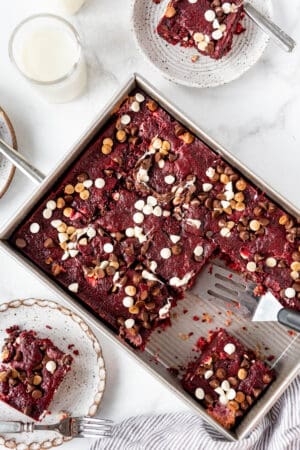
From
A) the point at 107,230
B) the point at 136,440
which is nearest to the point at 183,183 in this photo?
the point at 107,230

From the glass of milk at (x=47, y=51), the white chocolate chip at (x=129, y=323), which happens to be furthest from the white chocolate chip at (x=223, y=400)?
the glass of milk at (x=47, y=51)

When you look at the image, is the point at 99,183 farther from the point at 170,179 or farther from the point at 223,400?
the point at 223,400

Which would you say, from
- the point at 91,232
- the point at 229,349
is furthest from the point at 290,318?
the point at 91,232

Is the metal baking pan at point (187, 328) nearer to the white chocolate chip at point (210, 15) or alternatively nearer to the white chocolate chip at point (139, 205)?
the white chocolate chip at point (139, 205)

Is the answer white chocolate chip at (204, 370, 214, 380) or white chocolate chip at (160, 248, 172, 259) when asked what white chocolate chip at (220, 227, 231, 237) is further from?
white chocolate chip at (204, 370, 214, 380)

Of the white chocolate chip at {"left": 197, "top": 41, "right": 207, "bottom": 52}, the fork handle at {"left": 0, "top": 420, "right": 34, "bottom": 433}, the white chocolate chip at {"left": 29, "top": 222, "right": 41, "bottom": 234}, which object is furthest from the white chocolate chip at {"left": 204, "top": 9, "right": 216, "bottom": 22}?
the fork handle at {"left": 0, "top": 420, "right": 34, "bottom": 433}
